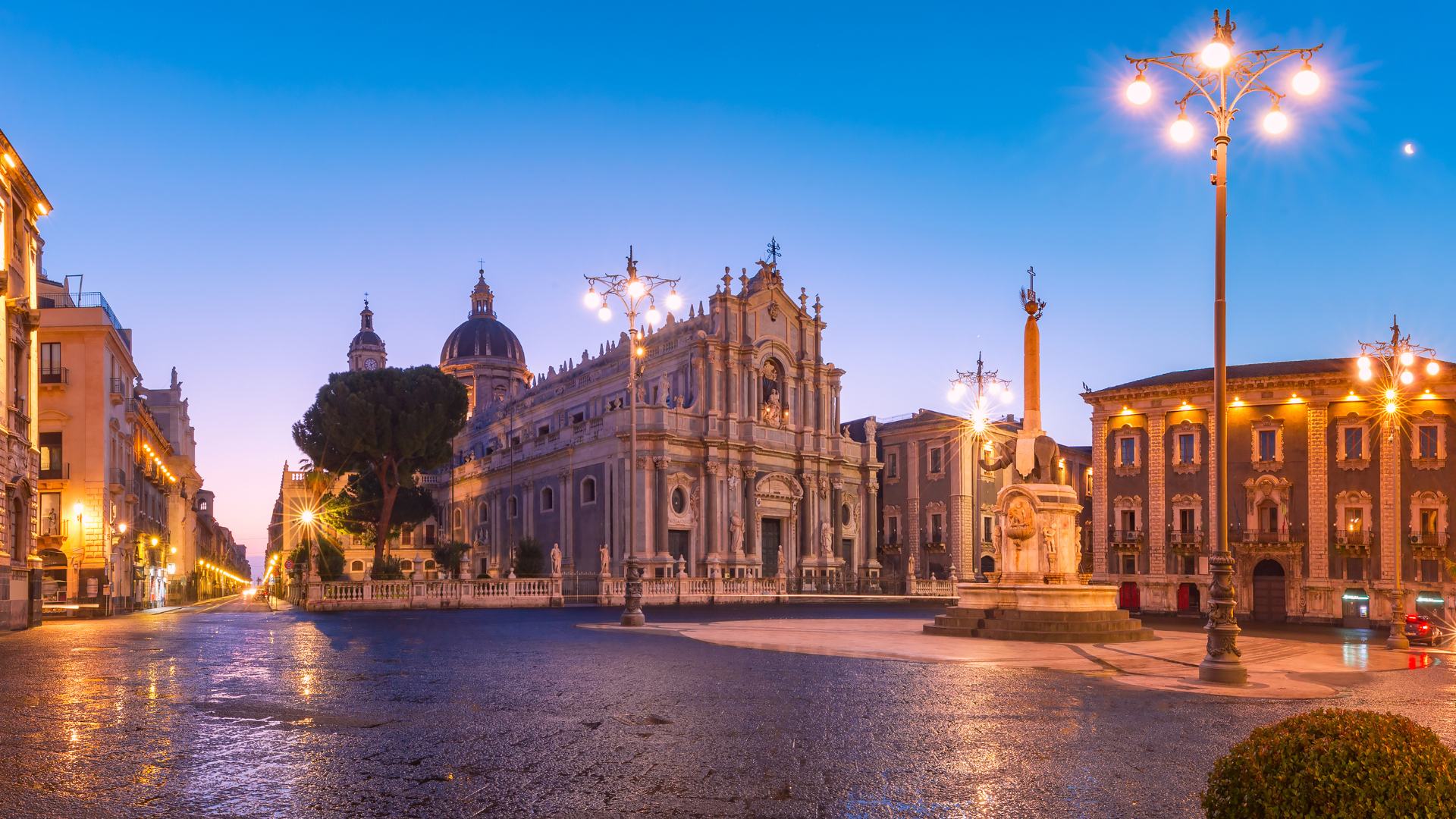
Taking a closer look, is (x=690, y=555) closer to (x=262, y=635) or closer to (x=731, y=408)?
(x=731, y=408)

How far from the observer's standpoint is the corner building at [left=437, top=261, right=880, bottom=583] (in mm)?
56938

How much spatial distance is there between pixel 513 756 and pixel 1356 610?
167 feet

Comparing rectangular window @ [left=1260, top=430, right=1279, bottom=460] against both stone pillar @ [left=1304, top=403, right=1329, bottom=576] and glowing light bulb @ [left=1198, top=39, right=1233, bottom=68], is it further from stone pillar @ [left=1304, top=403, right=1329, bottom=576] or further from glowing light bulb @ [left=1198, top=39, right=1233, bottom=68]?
glowing light bulb @ [left=1198, top=39, right=1233, bottom=68]

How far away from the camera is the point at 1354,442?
51375 mm

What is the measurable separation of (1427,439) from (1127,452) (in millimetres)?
13121

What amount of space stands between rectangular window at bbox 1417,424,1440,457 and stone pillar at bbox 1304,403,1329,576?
3.65m

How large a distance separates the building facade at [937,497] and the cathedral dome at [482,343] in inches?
1702

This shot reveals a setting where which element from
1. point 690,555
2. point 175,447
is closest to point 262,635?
point 690,555

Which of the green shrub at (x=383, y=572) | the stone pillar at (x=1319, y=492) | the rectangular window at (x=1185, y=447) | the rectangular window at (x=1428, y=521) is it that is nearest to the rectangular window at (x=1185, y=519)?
the rectangular window at (x=1185, y=447)

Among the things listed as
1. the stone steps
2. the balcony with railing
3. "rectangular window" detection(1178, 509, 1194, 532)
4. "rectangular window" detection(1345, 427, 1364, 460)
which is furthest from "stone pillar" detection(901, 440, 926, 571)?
the stone steps

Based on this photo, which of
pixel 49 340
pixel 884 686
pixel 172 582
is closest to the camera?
pixel 884 686

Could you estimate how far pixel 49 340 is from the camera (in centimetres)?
4316

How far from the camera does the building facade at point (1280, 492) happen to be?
162ft

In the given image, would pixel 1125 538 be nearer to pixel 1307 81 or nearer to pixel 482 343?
pixel 1307 81
